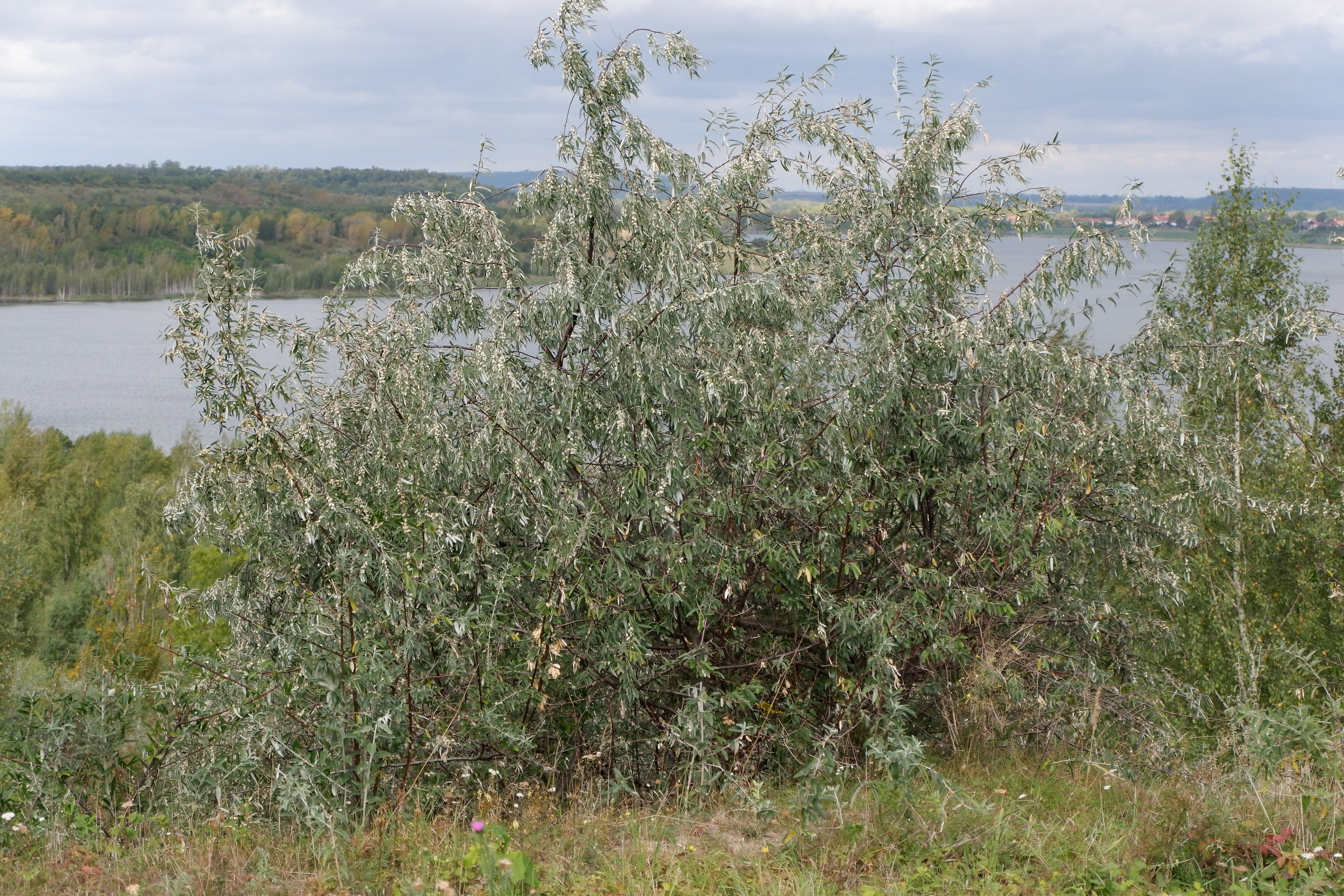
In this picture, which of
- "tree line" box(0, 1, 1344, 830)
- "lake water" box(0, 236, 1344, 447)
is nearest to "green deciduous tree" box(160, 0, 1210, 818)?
"tree line" box(0, 1, 1344, 830)

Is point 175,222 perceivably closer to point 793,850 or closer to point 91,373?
point 793,850

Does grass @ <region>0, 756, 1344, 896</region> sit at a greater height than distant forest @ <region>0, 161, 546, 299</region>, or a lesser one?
lesser

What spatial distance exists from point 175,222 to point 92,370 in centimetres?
8961

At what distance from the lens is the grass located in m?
3.64

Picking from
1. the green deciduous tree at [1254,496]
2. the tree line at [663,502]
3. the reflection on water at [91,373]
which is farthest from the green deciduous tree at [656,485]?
the reflection on water at [91,373]

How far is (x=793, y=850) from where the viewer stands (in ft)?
12.9

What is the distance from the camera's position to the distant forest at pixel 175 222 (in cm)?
686

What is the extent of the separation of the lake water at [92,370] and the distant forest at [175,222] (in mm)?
2441

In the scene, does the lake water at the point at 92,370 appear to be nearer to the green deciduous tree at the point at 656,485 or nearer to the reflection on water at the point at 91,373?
the reflection on water at the point at 91,373

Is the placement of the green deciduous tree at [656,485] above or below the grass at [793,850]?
above

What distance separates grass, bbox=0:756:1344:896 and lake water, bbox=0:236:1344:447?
5114 centimetres

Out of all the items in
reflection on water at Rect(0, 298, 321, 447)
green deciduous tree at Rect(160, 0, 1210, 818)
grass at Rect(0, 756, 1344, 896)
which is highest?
green deciduous tree at Rect(160, 0, 1210, 818)

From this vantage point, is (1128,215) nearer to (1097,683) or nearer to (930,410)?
(930,410)

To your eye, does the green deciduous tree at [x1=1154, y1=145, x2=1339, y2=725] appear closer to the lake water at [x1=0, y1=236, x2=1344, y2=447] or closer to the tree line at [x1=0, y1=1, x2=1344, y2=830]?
the tree line at [x1=0, y1=1, x2=1344, y2=830]
